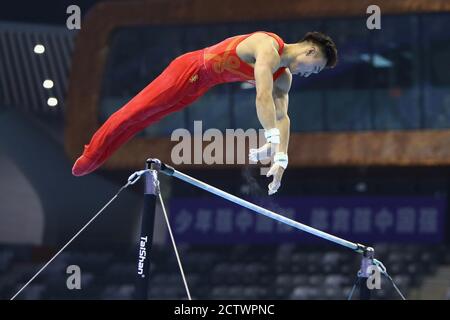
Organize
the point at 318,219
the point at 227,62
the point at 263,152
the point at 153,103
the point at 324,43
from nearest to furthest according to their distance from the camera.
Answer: the point at 263,152, the point at 324,43, the point at 227,62, the point at 153,103, the point at 318,219

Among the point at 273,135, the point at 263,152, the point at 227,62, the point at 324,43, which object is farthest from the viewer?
the point at 227,62

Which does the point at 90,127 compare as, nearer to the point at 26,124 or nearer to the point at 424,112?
the point at 26,124

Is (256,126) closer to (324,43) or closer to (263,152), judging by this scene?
(324,43)

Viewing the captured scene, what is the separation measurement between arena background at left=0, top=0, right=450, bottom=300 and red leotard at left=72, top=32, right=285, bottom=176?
10.8 meters

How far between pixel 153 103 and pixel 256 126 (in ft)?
38.9

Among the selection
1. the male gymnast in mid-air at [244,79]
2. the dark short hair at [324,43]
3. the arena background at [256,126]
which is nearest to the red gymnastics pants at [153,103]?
the male gymnast in mid-air at [244,79]

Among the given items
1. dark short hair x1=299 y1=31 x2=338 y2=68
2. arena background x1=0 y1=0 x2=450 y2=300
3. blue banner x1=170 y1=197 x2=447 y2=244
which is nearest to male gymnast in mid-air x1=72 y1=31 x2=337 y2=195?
dark short hair x1=299 y1=31 x2=338 y2=68

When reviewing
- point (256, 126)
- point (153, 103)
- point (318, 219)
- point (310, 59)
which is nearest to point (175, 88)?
point (153, 103)

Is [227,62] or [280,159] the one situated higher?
[227,62]

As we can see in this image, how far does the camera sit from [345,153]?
63.7ft

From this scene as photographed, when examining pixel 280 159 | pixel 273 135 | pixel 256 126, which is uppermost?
pixel 256 126

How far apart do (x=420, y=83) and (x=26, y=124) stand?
350 inches

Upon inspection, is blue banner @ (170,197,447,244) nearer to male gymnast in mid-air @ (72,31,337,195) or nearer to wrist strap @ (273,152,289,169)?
male gymnast in mid-air @ (72,31,337,195)

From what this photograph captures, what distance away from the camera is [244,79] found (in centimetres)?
721
